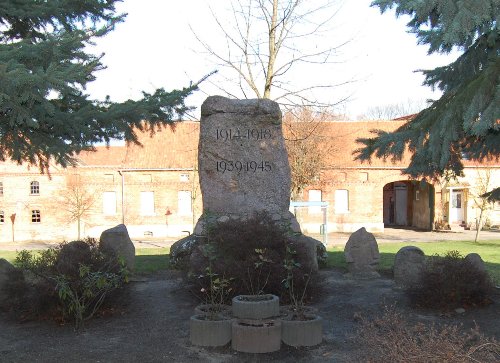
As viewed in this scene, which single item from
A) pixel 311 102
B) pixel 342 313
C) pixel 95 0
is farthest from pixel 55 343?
pixel 311 102

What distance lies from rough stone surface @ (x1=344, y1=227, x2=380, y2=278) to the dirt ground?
114 cm

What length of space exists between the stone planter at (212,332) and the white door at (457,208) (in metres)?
32.4

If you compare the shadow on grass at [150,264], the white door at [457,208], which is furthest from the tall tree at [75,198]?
the white door at [457,208]

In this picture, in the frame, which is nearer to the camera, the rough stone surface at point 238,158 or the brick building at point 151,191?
the rough stone surface at point 238,158

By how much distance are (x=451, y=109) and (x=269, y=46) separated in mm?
12833

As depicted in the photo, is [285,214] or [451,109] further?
[285,214]

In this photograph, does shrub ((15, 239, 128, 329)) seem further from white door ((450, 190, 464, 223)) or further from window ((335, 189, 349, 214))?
white door ((450, 190, 464, 223))

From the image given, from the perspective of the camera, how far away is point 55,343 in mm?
5656

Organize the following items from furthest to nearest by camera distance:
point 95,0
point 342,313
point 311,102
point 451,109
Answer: point 311,102 → point 95,0 → point 342,313 → point 451,109

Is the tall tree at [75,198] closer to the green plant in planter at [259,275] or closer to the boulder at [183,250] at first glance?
the boulder at [183,250]

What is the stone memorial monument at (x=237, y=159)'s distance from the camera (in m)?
9.21

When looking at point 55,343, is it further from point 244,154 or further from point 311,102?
point 311,102

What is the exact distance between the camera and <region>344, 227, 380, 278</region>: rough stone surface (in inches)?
378

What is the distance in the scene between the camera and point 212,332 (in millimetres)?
5445
